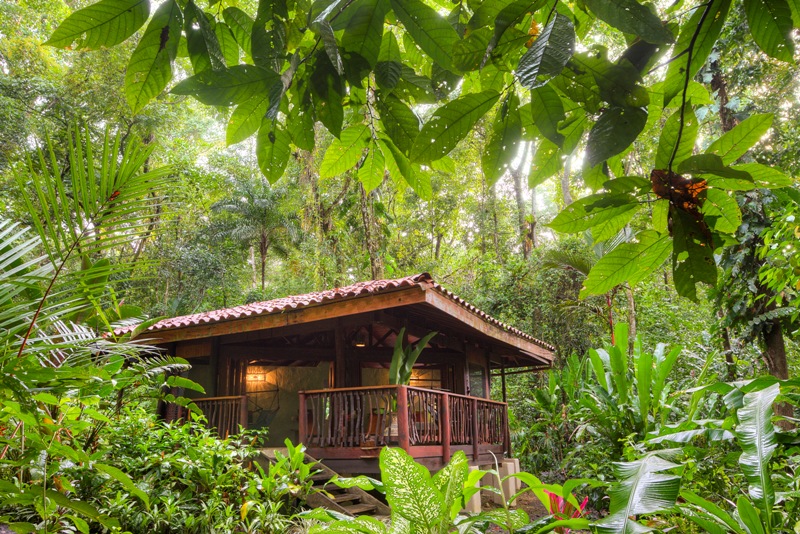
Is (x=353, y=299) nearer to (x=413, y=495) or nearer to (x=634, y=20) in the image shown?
(x=413, y=495)

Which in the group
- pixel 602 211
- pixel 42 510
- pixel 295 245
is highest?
pixel 295 245

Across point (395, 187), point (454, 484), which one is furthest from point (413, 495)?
point (395, 187)

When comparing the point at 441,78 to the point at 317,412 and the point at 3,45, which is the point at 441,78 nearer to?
the point at 317,412

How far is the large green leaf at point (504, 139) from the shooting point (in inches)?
41.3

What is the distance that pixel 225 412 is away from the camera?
762 centimetres

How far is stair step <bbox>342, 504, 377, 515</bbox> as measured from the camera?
238 inches

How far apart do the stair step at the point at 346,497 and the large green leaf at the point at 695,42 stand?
6.13 metres

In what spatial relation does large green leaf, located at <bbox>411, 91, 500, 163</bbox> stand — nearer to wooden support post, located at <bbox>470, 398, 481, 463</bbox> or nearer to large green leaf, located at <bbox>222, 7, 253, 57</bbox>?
large green leaf, located at <bbox>222, 7, 253, 57</bbox>

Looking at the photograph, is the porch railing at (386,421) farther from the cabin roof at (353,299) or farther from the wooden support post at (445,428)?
the cabin roof at (353,299)

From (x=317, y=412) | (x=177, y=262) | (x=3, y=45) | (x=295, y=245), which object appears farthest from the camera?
(x=295, y=245)

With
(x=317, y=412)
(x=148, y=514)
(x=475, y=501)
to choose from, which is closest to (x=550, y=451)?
(x=475, y=501)

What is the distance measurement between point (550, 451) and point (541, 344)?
2.35m

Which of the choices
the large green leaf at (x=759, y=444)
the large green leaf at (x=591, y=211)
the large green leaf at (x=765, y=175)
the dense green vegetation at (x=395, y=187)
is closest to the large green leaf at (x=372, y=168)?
the dense green vegetation at (x=395, y=187)

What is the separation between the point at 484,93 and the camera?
0.93m
